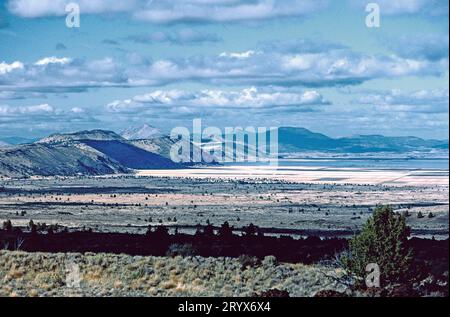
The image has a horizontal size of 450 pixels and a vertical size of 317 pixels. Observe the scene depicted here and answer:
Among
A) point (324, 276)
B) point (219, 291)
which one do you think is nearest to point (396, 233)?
point (324, 276)

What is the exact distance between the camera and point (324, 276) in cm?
3027

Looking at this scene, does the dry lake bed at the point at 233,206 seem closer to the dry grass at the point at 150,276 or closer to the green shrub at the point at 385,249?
the dry grass at the point at 150,276

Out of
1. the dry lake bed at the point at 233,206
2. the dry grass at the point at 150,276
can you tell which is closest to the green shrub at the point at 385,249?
the dry grass at the point at 150,276

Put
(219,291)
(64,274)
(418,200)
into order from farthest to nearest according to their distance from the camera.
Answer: (418,200)
(64,274)
(219,291)

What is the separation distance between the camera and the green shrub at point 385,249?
1103 inches

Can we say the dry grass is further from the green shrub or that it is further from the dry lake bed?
the dry lake bed

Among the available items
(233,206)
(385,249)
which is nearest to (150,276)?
(385,249)

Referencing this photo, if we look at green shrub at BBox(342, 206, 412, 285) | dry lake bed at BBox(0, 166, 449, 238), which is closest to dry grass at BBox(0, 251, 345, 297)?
green shrub at BBox(342, 206, 412, 285)

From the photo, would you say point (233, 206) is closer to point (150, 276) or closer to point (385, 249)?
point (150, 276)
